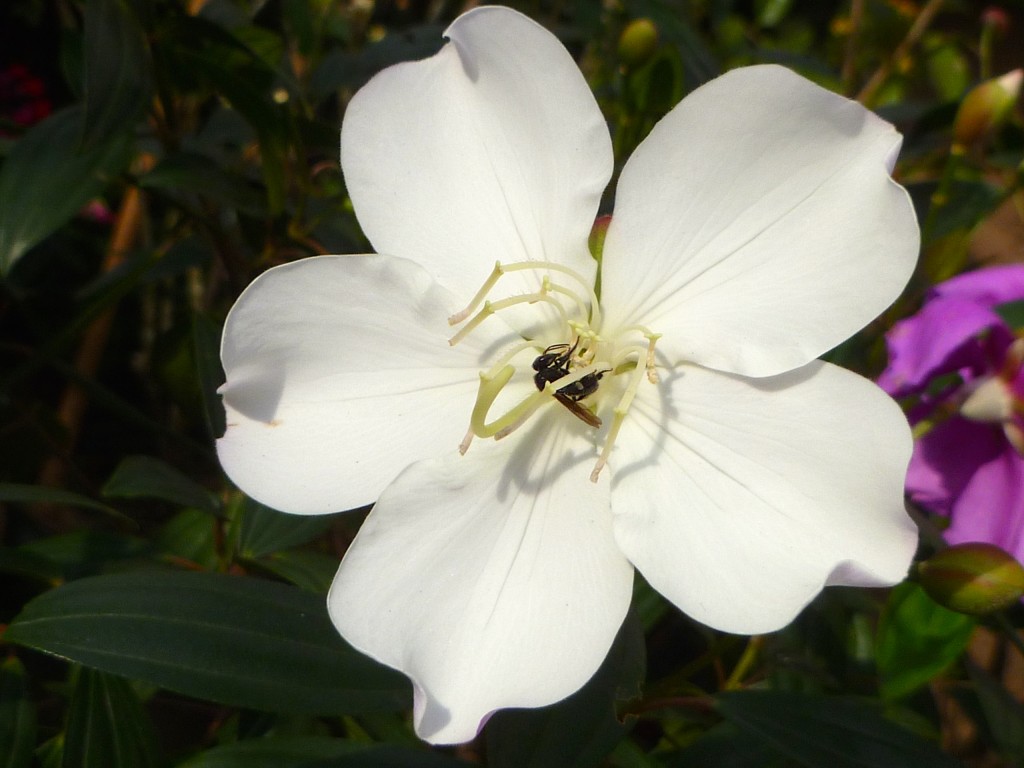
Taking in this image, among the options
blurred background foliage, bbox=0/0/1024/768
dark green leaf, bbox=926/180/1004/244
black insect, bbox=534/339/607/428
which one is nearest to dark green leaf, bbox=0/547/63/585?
blurred background foliage, bbox=0/0/1024/768

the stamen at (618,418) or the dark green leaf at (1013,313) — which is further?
the dark green leaf at (1013,313)

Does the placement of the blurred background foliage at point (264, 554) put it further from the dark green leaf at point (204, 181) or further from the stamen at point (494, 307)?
the stamen at point (494, 307)

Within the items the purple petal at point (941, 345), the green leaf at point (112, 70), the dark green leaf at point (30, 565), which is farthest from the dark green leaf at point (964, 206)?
the dark green leaf at point (30, 565)

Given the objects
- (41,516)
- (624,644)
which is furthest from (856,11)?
(41,516)

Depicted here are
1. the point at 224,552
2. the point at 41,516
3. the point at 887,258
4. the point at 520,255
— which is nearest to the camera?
the point at 887,258

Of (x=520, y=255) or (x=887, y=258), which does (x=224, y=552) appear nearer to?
(x=520, y=255)
